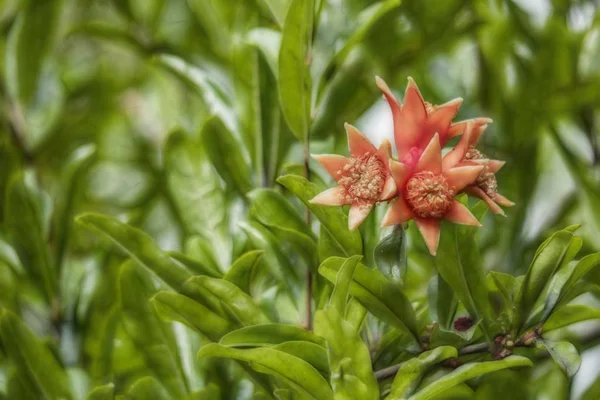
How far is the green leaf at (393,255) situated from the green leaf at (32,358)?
0.94 ft

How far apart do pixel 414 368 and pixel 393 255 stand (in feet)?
0.22

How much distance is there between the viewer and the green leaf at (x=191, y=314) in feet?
1.68

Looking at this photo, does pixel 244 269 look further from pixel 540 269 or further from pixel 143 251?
pixel 540 269

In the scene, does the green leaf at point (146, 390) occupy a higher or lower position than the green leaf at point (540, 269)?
lower

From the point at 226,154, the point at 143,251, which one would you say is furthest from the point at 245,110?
the point at 143,251

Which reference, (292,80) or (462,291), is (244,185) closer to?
(292,80)

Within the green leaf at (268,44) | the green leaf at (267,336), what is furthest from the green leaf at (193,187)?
the green leaf at (267,336)

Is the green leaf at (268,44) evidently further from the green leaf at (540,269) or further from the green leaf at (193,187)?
the green leaf at (540,269)

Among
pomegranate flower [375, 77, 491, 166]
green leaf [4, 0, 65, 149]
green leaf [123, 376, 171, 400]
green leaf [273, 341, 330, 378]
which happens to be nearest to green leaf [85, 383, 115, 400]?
green leaf [123, 376, 171, 400]

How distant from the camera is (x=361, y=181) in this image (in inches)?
18.4

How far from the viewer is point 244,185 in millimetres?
659

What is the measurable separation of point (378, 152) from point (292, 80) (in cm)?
12

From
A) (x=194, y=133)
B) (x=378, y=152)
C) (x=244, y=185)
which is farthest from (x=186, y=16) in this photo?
(x=378, y=152)

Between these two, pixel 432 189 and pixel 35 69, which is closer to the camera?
pixel 432 189
